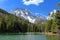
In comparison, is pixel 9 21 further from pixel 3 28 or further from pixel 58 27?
pixel 58 27

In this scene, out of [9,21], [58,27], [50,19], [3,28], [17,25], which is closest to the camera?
[58,27]

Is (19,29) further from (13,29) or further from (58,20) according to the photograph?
(58,20)

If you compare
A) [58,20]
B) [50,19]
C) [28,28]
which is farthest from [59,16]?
[28,28]

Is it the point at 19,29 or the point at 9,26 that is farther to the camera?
the point at 19,29

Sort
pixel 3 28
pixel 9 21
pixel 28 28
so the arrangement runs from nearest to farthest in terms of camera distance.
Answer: pixel 3 28, pixel 9 21, pixel 28 28

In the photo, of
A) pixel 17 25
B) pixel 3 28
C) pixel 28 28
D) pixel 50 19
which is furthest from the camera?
pixel 28 28

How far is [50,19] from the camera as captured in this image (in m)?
124

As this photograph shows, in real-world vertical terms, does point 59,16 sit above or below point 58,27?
above

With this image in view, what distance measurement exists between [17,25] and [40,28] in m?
33.6

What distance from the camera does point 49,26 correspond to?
125312 mm

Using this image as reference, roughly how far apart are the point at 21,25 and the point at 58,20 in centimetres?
9590

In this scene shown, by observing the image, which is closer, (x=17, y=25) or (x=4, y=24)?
(x=4, y=24)

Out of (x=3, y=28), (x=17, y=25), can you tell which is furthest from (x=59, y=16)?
(x=17, y=25)

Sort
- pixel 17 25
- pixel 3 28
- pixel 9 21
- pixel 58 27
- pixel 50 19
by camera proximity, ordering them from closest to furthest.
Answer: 1. pixel 58 27
2. pixel 50 19
3. pixel 3 28
4. pixel 9 21
5. pixel 17 25
